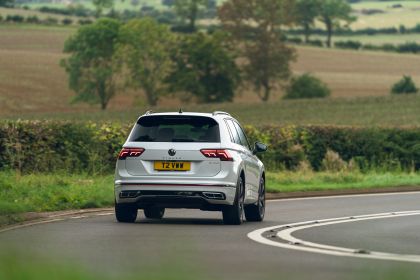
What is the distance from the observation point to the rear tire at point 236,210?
20656mm

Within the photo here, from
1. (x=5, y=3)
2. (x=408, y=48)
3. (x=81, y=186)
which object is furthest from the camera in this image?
(x=5, y=3)

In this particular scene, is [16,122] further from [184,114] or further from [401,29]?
[401,29]

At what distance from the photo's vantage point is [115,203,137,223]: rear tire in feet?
68.6

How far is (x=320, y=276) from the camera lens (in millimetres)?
12547

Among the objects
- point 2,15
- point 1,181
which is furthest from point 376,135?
point 2,15

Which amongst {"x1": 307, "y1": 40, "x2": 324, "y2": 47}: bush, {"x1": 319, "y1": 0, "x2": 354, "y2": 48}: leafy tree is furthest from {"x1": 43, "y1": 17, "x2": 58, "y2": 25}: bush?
{"x1": 319, "y1": 0, "x2": 354, "y2": 48}: leafy tree

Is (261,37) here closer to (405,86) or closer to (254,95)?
Result: (254,95)

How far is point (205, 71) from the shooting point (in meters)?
130

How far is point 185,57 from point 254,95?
37.5 ft

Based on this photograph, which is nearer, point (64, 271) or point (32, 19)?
point (64, 271)

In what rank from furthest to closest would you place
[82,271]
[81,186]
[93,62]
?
[93,62] → [81,186] → [82,271]

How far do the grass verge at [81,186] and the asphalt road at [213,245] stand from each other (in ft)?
4.20

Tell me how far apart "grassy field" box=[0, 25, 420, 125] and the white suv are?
2389 inches

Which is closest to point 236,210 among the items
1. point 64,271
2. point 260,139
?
point 64,271
